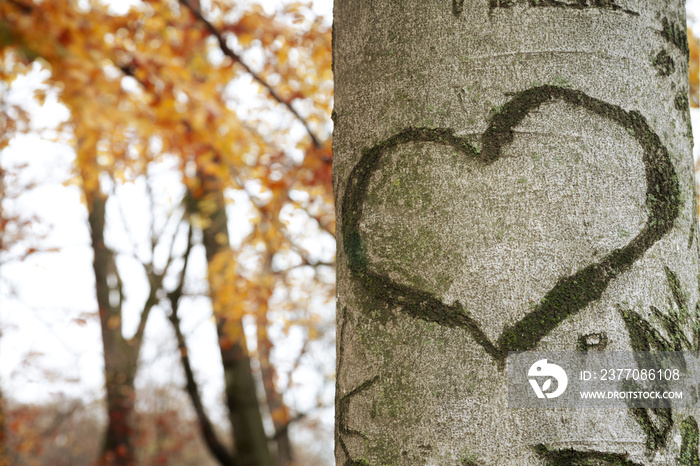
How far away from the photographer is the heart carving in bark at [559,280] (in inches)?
21.9

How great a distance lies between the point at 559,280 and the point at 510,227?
79 millimetres

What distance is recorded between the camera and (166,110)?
11.4 ft

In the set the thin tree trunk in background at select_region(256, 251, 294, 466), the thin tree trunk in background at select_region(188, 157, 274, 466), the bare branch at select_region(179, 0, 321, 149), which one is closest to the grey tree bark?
the bare branch at select_region(179, 0, 321, 149)

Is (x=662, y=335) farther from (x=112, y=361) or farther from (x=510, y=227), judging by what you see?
(x=112, y=361)

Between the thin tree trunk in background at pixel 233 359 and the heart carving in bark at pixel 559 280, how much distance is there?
4.35 metres

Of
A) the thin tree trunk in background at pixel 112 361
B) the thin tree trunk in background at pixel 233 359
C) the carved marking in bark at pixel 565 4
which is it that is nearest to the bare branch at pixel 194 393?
the thin tree trunk in background at pixel 233 359

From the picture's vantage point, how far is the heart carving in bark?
1.83ft

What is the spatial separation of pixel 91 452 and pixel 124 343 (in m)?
5.10

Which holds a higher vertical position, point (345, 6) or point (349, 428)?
point (345, 6)

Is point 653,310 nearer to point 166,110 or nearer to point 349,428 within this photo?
point 349,428

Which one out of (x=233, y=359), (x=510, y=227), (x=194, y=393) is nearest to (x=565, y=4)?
(x=510, y=227)

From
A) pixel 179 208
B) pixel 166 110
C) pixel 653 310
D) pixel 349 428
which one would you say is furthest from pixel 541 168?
pixel 179 208

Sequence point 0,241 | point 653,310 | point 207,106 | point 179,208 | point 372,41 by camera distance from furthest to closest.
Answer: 1. point 179,208
2. point 0,241
3. point 207,106
4. point 372,41
5. point 653,310

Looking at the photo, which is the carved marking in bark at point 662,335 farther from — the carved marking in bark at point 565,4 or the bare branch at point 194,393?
the bare branch at point 194,393
